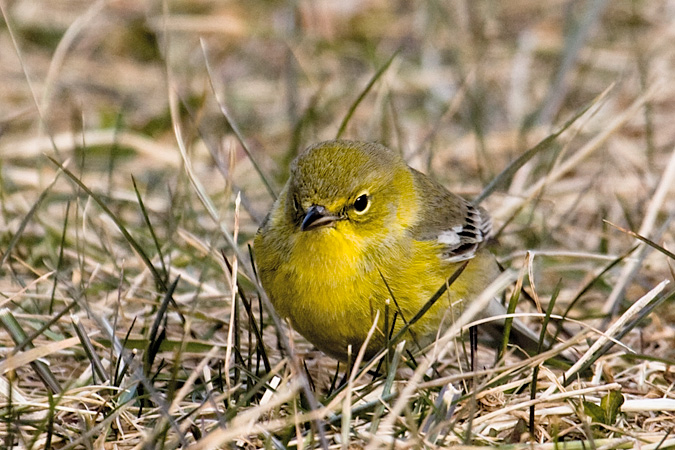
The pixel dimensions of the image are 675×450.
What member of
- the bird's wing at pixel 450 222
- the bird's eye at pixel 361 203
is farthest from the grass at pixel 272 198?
the bird's eye at pixel 361 203

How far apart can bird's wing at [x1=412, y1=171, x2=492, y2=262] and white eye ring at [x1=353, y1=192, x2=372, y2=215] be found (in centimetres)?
30

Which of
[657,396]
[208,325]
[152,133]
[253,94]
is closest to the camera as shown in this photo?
[657,396]

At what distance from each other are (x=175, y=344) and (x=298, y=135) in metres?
2.20

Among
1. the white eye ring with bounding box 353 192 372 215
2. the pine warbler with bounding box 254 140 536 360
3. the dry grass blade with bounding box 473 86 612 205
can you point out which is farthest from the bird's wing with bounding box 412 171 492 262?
the white eye ring with bounding box 353 192 372 215

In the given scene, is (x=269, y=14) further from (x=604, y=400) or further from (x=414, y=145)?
(x=604, y=400)

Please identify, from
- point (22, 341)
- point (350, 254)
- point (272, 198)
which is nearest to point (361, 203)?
point (350, 254)

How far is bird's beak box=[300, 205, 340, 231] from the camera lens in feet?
11.5

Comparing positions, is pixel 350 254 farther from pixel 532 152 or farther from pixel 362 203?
pixel 532 152

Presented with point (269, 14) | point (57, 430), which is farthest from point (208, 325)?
point (269, 14)

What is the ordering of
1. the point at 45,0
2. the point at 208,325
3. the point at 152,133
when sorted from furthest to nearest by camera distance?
the point at 45,0
the point at 152,133
the point at 208,325

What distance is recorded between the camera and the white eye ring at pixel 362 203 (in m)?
3.72

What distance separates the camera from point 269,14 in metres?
9.12

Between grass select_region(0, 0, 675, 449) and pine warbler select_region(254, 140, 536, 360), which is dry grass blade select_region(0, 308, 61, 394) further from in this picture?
pine warbler select_region(254, 140, 536, 360)

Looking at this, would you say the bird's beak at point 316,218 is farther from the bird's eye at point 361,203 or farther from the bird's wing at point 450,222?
the bird's wing at point 450,222
